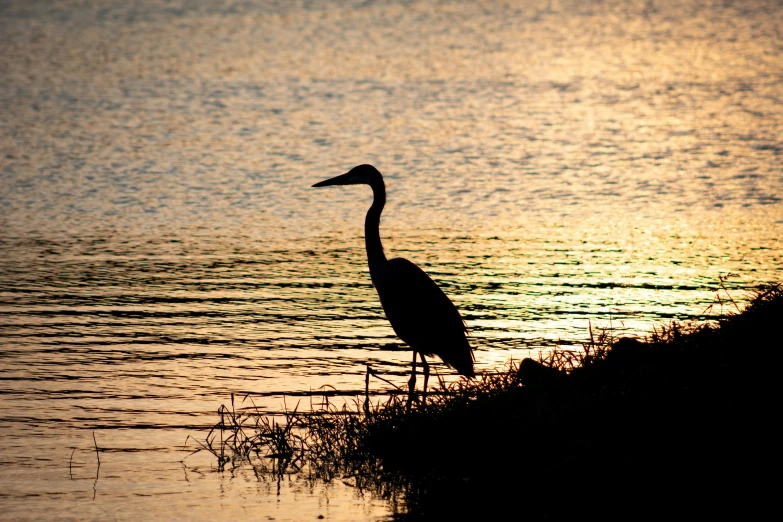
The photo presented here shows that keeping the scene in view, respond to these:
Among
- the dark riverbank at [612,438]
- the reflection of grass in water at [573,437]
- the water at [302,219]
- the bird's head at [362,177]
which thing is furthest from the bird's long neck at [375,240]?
the dark riverbank at [612,438]

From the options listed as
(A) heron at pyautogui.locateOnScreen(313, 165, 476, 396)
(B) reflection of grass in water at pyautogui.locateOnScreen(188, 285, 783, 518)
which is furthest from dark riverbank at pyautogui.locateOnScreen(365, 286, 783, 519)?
(A) heron at pyautogui.locateOnScreen(313, 165, 476, 396)

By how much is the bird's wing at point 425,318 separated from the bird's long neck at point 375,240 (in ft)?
1.14

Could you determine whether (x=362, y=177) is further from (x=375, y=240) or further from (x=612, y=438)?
(x=612, y=438)

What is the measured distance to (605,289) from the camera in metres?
16.2

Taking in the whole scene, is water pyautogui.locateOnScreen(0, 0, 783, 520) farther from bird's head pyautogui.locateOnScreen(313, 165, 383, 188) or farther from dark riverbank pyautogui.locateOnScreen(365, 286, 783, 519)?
bird's head pyautogui.locateOnScreen(313, 165, 383, 188)

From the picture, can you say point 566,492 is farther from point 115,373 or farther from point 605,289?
point 605,289

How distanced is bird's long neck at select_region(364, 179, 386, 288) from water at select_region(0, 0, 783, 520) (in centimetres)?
130

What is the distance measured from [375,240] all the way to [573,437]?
3724mm

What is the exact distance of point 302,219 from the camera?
21.3 meters

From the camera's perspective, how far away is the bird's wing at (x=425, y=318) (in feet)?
35.7

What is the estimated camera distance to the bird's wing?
35.7ft

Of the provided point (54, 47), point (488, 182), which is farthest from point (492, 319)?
point (54, 47)

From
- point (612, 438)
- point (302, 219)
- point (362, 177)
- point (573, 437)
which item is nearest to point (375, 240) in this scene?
point (362, 177)

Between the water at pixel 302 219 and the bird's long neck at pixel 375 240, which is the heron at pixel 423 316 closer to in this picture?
the bird's long neck at pixel 375 240
